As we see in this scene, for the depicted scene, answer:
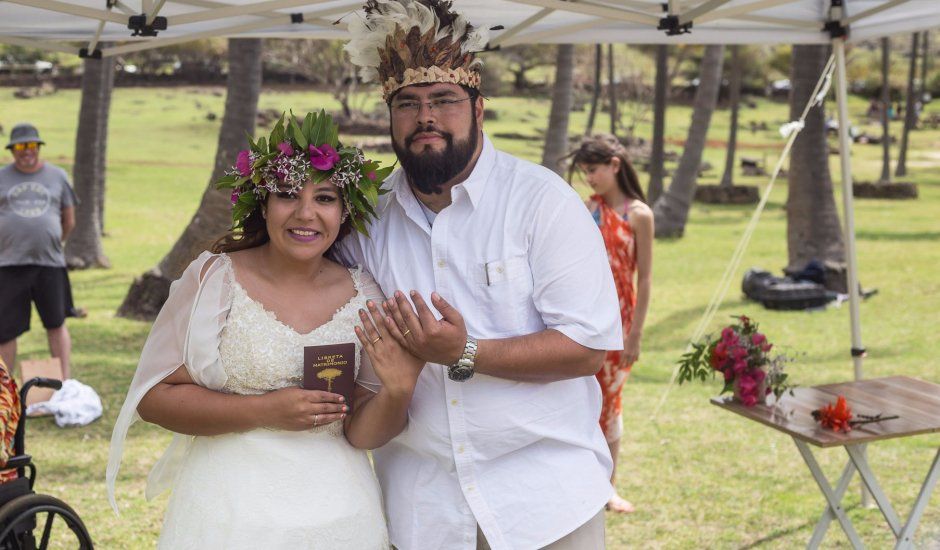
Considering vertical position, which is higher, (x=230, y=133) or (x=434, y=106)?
(x=434, y=106)

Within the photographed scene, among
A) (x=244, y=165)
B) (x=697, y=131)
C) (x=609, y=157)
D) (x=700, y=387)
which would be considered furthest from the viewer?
(x=697, y=131)

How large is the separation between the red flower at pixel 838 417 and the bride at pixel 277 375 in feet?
7.70

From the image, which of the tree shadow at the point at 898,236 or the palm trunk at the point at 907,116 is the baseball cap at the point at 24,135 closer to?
the tree shadow at the point at 898,236

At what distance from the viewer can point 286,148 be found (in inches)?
122

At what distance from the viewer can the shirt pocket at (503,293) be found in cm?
310

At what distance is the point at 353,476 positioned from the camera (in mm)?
3211

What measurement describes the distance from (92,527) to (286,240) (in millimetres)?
3735

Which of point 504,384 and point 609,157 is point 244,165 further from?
point 609,157

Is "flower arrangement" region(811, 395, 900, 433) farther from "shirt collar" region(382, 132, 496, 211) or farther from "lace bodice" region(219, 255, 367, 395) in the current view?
"lace bodice" region(219, 255, 367, 395)

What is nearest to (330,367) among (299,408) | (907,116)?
(299,408)

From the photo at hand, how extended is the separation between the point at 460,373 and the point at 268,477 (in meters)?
0.65

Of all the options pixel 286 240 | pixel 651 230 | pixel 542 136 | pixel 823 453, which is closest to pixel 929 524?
pixel 823 453

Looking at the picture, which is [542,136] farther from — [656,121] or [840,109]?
[840,109]

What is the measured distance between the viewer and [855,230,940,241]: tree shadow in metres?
21.9
